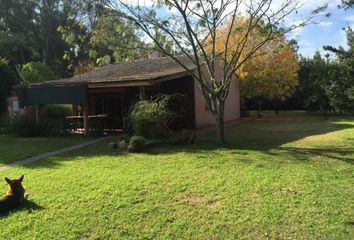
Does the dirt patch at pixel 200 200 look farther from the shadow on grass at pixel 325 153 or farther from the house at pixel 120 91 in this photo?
the house at pixel 120 91

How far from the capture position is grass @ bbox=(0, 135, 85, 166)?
37.7 feet

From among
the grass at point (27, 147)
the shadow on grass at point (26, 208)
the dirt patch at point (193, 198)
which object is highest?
the grass at point (27, 147)

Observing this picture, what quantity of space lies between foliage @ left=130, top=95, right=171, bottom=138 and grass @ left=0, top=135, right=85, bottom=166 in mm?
2741

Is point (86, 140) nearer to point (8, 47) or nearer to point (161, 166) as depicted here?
point (161, 166)

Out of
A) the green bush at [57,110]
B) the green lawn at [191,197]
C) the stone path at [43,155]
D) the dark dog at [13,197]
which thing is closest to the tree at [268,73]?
the green bush at [57,110]

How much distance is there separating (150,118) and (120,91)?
6.57 m

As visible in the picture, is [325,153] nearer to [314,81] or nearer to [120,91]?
[120,91]

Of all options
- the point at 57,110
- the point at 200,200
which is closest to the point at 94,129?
the point at 57,110

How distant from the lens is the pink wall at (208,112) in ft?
62.8

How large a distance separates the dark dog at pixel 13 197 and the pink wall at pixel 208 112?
40.5 ft

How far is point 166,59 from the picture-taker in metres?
21.7

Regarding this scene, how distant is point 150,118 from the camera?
12.9 m

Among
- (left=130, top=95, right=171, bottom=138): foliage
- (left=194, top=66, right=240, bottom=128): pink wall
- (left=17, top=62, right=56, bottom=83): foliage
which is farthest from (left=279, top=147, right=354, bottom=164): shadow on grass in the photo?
(left=17, top=62, right=56, bottom=83): foliage

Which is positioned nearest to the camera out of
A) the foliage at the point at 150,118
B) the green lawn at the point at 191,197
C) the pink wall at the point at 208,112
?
the green lawn at the point at 191,197
